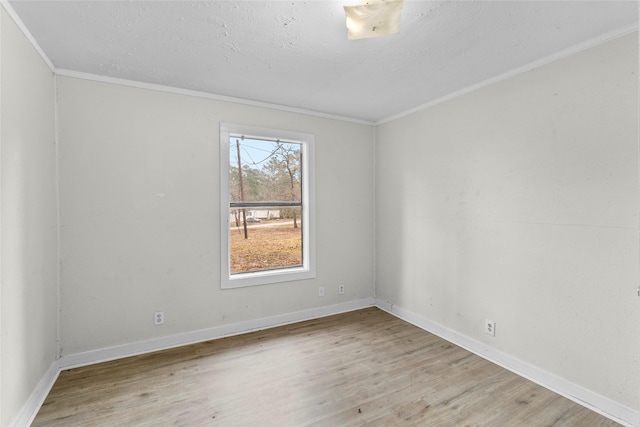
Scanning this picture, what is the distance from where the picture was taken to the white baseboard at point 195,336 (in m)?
2.48

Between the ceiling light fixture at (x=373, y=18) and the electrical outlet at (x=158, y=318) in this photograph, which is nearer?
the ceiling light fixture at (x=373, y=18)

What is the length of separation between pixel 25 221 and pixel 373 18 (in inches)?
95.0

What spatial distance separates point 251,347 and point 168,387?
77 cm

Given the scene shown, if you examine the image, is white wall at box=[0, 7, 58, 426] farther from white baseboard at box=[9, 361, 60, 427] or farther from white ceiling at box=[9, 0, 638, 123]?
white ceiling at box=[9, 0, 638, 123]

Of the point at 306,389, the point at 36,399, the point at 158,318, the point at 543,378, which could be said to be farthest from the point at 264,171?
the point at 543,378

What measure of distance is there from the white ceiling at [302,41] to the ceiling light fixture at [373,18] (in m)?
0.07

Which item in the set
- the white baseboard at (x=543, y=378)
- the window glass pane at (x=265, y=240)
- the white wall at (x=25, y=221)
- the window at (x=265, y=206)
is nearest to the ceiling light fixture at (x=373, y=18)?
the window at (x=265, y=206)

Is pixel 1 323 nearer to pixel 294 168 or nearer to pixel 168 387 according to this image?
pixel 168 387

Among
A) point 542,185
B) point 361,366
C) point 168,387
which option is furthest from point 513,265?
point 168,387

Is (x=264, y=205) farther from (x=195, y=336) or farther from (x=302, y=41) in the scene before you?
(x=302, y=41)

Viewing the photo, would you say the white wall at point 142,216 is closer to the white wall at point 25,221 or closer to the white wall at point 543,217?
the white wall at point 25,221

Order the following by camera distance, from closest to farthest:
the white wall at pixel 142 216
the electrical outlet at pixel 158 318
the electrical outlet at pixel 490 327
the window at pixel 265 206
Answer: the white wall at pixel 142 216, the electrical outlet at pixel 490 327, the electrical outlet at pixel 158 318, the window at pixel 265 206

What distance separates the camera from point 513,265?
2.43 meters

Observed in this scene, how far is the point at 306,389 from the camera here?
2156 mm
